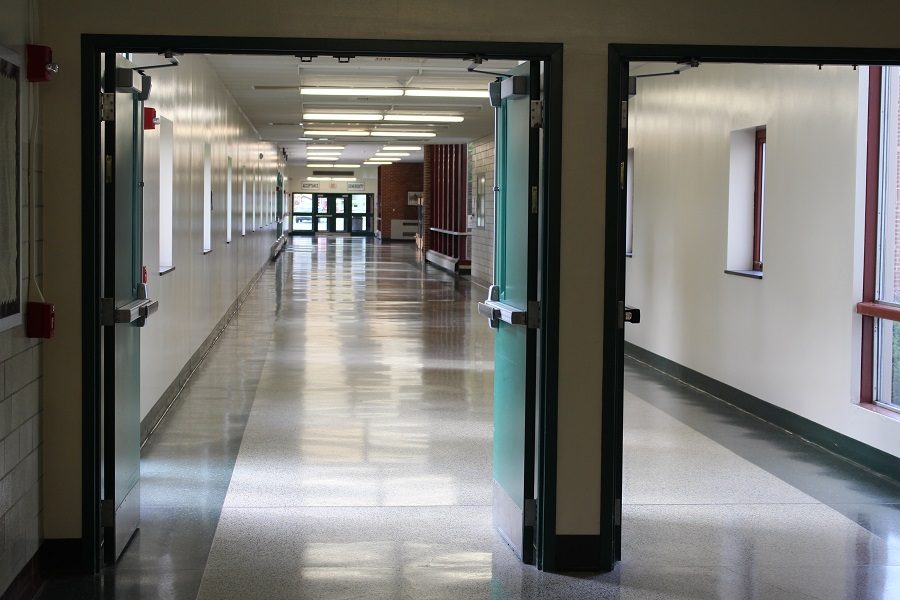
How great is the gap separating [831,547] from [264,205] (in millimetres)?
21986

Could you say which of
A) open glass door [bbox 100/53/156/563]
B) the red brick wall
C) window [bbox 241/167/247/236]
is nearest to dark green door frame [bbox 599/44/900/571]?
open glass door [bbox 100/53/156/563]

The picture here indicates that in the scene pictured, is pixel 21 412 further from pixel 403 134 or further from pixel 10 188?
pixel 403 134

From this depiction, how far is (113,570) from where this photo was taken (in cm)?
455

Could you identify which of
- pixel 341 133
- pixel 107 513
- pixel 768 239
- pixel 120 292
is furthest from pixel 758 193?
pixel 341 133

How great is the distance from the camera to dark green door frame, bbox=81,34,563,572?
4.36 m

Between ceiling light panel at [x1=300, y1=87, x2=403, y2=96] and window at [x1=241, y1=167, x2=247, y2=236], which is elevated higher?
ceiling light panel at [x1=300, y1=87, x2=403, y2=96]

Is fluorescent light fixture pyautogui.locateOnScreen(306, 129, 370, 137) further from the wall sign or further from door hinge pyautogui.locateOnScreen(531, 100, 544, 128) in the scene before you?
the wall sign

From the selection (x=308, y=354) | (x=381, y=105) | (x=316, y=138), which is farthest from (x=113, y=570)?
(x=316, y=138)

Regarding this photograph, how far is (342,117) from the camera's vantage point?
1698 centimetres

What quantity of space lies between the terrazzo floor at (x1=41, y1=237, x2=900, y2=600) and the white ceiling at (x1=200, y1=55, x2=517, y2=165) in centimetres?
272

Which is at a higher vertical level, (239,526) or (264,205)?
(264,205)

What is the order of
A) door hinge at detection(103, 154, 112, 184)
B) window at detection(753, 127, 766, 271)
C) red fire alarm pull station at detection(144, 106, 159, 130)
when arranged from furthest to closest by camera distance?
window at detection(753, 127, 766, 271), red fire alarm pull station at detection(144, 106, 159, 130), door hinge at detection(103, 154, 112, 184)

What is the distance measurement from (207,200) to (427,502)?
6.84 metres

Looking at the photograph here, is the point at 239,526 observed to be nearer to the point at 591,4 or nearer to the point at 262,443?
the point at 262,443
